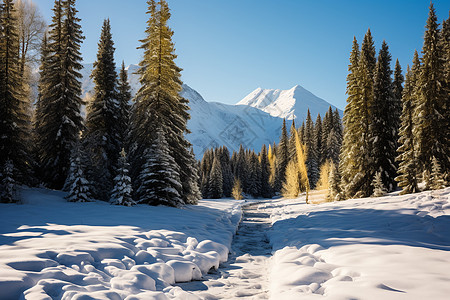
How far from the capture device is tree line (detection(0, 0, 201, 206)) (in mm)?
16953

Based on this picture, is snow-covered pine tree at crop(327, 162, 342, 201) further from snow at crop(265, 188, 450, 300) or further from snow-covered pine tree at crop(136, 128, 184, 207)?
snow-covered pine tree at crop(136, 128, 184, 207)

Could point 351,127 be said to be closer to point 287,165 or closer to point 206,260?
point 206,260

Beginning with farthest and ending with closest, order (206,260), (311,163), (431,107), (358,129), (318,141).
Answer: (318,141) → (311,163) → (358,129) → (431,107) → (206,260)

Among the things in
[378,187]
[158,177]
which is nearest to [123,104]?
[158,177]

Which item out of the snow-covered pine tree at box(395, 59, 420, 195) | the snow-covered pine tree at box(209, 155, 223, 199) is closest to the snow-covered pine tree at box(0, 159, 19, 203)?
the snow-covered pine tree at box(395, 59, 420, 195)

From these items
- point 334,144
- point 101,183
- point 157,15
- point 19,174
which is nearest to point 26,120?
point 19,174

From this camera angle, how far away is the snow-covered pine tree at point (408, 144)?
20.9 metres

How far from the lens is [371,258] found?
22.7 feet

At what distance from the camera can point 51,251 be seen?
5.91 m

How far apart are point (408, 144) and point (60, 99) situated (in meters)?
28.7

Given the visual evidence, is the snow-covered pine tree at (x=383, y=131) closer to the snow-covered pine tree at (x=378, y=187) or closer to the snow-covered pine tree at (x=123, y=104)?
the snow-covered pine tree at (x=378, y=187)

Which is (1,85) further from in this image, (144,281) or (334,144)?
(334,144)

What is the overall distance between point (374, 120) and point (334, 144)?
100 ft

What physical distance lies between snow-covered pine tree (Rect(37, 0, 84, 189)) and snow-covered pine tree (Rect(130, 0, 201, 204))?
185 inches
